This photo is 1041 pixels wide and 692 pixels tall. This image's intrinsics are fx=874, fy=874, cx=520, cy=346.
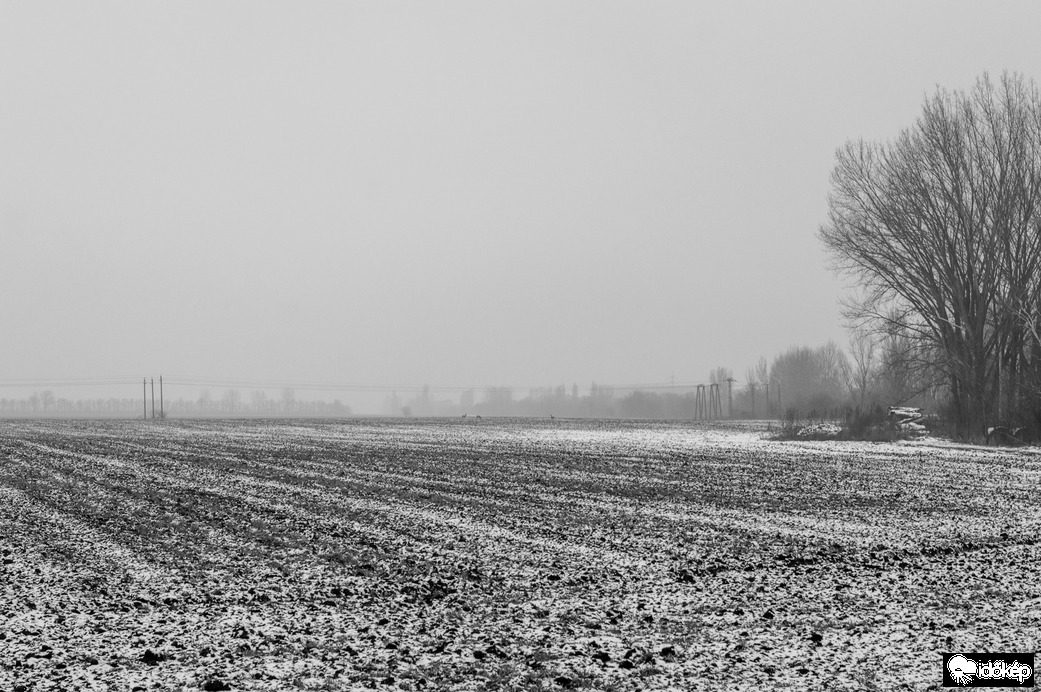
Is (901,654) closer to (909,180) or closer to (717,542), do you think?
(717,542)

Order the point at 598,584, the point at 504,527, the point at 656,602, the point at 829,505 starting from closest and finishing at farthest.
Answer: the point at 656,602
the point at 598,584
the point at 504,527
the point at 829,505

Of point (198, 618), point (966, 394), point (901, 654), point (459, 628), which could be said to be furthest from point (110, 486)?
point (966, 394)

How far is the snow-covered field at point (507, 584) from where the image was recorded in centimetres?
413

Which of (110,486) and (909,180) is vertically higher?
(909,180)

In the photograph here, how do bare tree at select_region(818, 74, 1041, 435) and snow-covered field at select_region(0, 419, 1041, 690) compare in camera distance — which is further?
bare tree at select_region(818, 74, 1041, 435)

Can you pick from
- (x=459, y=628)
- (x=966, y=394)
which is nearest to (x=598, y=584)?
(x=459, y=628)

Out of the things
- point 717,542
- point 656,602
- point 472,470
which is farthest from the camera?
point 472,470

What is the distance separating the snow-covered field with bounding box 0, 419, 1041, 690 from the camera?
4.13 m

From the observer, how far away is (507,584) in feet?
19.3

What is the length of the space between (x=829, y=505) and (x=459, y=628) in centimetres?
677

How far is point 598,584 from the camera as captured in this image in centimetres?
588

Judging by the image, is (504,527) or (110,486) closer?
(504,527)

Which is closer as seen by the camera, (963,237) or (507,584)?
(507,584)

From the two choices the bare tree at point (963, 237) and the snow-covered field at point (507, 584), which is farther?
the bare tree at point (963, 237)
